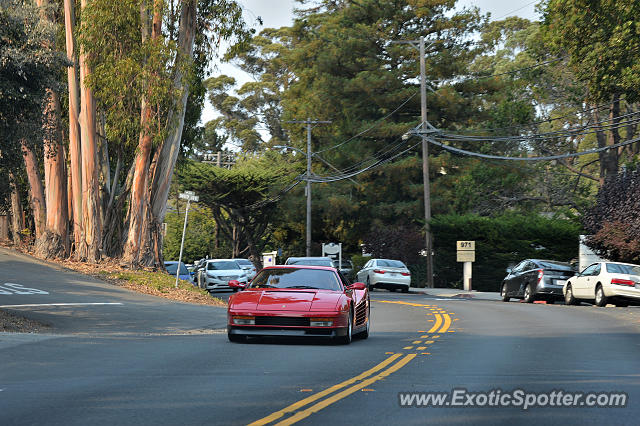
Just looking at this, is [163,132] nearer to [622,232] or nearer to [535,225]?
[622,232]

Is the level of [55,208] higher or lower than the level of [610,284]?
higher

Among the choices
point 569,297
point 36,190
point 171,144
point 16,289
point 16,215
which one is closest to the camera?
point 16,289

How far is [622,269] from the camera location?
29000 mm

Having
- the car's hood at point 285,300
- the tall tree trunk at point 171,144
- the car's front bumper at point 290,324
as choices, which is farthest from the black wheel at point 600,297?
the car's front bumper at point 290,324

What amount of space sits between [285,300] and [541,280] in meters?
19.3

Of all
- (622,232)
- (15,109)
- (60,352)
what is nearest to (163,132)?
(15,109)

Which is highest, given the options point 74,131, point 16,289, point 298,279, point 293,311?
point 74,131

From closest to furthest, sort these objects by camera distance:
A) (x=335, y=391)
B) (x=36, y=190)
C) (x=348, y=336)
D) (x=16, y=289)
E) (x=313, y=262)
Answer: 1. (x=335, y=391)
2. (x=348, y=336)
3. (x=16, y=289)
4. (x=313, y=262)
5. (x=36, y=190)

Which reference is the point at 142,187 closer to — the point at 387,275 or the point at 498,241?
the point at 387,275

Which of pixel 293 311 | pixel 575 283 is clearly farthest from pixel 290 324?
pixel 575 283

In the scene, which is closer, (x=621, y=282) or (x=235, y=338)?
(x=235, y=338)

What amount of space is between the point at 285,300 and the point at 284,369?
352 cm

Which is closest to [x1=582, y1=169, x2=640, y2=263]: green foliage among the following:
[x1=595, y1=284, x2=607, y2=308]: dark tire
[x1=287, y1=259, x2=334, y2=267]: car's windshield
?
[x1=595, y1=284, x2=607, y2=308]: dark tire

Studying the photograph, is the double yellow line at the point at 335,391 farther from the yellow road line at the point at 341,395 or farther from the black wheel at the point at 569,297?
the black wheel at the point at 569,297
